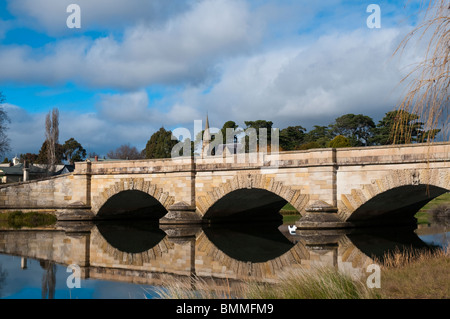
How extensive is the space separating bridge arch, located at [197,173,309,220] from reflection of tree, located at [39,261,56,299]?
9.32 metres

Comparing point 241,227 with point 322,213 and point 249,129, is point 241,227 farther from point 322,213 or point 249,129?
point 249,129

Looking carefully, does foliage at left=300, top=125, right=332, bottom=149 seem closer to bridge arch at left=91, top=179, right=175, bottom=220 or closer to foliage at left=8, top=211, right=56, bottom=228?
bridge arch at left=91, top=179, right=175, bottom=220

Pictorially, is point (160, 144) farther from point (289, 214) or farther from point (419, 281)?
point (419, 281)

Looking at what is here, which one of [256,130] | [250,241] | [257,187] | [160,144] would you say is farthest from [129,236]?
[160,144]

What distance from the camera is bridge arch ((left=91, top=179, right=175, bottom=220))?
24.2 meters

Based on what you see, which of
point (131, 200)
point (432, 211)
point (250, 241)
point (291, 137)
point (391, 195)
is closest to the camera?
point (250, 241)

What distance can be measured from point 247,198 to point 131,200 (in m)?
7.82

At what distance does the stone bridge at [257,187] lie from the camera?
56.9ft

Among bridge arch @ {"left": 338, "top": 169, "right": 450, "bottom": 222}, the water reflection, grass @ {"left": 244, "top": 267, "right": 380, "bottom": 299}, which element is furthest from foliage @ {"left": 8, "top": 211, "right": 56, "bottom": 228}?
grass @ {"left": 244, "top": 267, "right": 380, "bottom": 299}

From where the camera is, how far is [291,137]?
173 feet

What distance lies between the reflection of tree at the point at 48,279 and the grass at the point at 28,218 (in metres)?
13.0

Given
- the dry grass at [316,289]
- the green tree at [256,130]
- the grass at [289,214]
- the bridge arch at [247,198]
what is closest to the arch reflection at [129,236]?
the bridge arch at [247,198]

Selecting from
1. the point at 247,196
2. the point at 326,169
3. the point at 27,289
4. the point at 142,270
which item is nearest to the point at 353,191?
the point at 326,169

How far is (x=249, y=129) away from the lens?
5091cm
